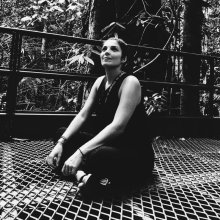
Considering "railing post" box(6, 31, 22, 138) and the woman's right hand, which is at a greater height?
"railing post" box(6, 31, 22, 138)

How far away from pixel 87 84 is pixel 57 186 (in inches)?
105

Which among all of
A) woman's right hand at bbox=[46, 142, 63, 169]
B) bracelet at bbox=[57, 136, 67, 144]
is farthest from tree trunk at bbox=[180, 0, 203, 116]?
woman's right hand at bbox=[46, 142, 63, 169]

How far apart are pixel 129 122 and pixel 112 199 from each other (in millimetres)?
684

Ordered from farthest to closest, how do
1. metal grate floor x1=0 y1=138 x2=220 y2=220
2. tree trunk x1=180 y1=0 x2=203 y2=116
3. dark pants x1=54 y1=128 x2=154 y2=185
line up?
tree trunk x1=180 y1=0 x2=203 y2=116
dark pants x1=54 y1=128 x2=154 y2=185
metal grate floor x1=0 y1=138 x2=220 y2=220

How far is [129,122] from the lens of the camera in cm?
219

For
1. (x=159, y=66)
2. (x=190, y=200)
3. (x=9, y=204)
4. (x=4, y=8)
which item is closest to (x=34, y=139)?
(x=9, y=204)

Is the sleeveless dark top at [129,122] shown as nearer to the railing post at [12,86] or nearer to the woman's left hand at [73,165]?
the woman's left hand at [73,165]

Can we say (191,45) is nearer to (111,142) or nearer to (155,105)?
(155,105)

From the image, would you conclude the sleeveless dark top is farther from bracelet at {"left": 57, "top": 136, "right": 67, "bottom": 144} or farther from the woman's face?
bracelet at {"left": 57, "top": 136, "right": 67, "bottom": 144}

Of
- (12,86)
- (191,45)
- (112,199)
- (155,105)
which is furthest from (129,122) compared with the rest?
(191,45)

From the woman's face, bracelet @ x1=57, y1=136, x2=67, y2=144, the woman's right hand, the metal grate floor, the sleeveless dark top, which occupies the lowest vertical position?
the metal grate floor

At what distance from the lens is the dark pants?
6.07 feet

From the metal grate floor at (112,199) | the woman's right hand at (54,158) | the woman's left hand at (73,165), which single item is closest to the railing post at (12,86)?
the metal grate floor at (112,199)

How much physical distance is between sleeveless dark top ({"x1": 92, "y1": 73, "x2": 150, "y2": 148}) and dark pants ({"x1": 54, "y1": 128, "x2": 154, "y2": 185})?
0.10m
